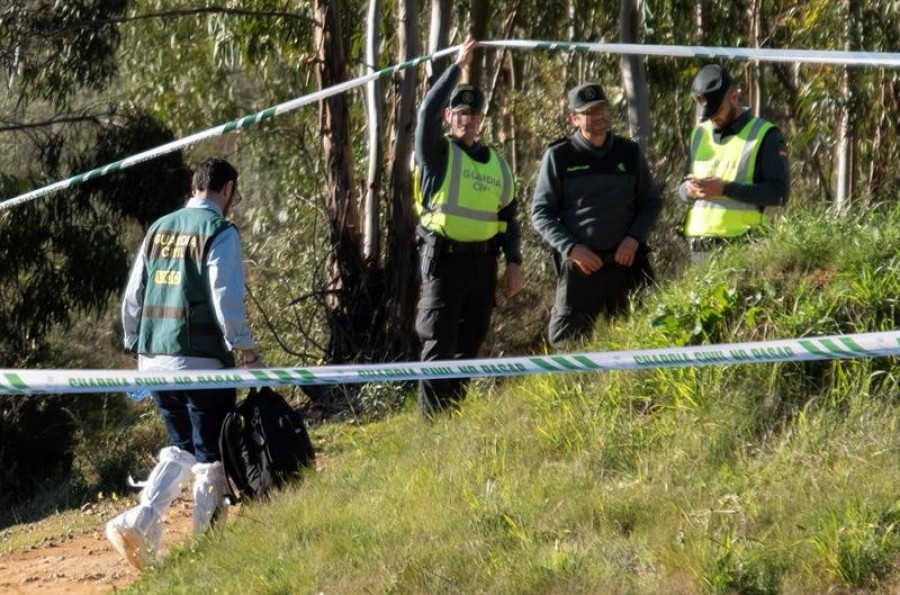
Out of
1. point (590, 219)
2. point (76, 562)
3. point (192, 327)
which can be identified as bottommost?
point (76, 562)

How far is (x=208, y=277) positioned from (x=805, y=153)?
42.4 feet

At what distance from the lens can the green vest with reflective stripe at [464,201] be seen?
27.4 ft

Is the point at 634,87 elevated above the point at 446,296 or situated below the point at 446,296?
above

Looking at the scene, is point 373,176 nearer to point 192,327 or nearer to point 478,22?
point 478,22

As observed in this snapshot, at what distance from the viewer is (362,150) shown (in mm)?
16734

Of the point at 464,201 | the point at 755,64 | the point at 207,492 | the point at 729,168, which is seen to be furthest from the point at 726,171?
the point at 755,64

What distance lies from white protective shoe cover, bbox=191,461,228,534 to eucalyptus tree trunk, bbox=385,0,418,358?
509 cm

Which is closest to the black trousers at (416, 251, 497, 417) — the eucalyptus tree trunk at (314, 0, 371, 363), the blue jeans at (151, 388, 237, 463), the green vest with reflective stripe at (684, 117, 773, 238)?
the green vest with reflective stripe at (684, 117, 773, 238)

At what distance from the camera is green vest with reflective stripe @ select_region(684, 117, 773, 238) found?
781 centimetres

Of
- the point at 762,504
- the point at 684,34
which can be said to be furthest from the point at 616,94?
the point at 762,504

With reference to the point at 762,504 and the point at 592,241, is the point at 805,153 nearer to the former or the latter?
the point at 592,241

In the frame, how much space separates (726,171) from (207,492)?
2.82 metres

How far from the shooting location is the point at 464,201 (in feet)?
27.5

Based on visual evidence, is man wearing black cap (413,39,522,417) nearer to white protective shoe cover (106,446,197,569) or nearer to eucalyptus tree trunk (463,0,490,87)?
white protective shoe cover (106,446,197,569)
